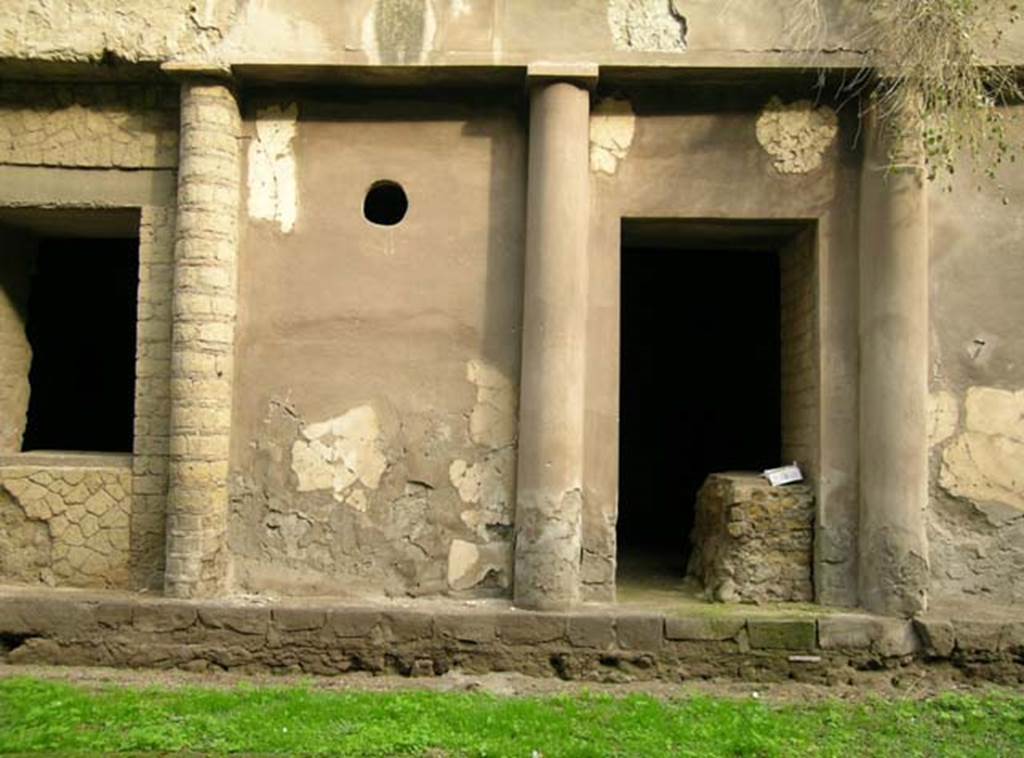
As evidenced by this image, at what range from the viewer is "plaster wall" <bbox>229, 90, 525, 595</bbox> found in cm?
570

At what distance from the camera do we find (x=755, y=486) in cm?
573

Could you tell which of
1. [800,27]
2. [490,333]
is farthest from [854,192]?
[490,333]

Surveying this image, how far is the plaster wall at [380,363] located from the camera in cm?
570

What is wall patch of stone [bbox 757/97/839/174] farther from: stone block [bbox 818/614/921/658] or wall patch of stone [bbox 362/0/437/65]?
Result: stone block [bbox 818/614/921/658]

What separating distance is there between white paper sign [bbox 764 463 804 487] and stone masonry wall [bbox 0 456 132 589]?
4.09 meters

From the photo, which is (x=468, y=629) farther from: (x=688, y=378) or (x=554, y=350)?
(x=688, y=378)

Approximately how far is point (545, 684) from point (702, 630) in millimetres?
964

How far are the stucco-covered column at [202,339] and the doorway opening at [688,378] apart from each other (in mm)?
4355

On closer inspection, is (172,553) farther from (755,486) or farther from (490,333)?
(755,486)

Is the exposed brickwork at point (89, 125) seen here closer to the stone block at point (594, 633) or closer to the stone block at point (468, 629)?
the stone block at point (468, 629)

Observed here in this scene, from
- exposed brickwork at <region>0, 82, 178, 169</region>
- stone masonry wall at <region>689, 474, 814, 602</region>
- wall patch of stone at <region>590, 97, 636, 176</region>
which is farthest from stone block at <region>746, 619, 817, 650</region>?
exposed brickwork at <region>0, 82, 178, 169</region>

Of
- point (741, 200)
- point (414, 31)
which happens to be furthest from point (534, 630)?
point (414, 31)

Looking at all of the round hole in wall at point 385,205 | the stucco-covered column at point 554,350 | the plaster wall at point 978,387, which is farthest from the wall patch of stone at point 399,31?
the plaster wall at point 978,387

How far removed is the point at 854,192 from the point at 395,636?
3.96m
